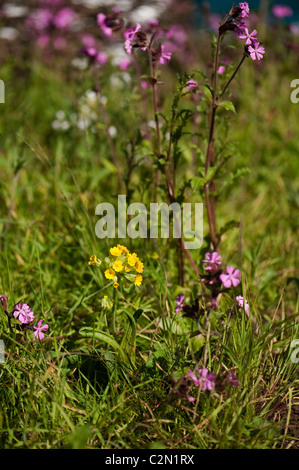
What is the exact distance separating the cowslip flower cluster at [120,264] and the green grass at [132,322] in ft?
0.43

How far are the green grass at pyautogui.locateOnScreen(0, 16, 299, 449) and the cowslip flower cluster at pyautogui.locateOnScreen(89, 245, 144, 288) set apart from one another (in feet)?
0.43

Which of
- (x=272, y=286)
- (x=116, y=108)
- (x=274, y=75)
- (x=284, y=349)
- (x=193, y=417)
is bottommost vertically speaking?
(x=193, y=417)

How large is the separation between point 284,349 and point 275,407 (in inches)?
14.9

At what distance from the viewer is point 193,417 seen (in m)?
1.52

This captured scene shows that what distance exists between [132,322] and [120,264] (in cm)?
22

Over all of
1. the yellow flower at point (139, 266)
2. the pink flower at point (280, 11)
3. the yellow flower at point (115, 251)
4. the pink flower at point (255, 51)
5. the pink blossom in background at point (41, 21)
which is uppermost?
the pink blossom in background at point (41, 21)

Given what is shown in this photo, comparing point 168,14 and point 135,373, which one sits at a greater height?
point 168,14

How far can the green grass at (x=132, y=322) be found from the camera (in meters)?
1.51

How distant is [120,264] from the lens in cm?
172

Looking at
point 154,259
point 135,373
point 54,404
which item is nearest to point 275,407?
point 135,373

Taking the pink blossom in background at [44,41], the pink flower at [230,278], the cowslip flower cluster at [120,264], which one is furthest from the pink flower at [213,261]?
the pink blossom in background at [44,41]

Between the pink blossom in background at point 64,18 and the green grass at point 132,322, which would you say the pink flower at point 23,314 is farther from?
the pink blossom in background at point 64,18

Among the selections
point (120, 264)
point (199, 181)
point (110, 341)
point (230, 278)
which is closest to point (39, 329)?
point (110, 341)

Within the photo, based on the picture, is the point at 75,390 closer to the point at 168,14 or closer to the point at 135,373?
the point at 135,373
